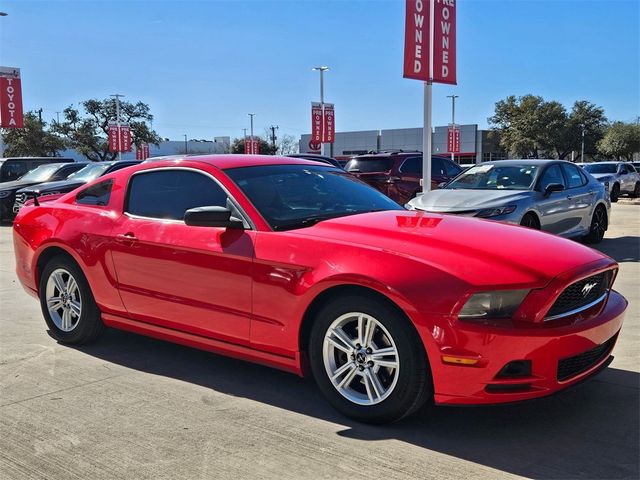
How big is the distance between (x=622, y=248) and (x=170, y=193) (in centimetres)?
871

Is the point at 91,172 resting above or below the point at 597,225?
above

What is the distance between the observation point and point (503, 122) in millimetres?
65562

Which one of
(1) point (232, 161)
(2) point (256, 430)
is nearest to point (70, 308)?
(1) point (232, 161)

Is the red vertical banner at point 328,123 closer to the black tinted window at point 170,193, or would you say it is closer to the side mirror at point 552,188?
the side mirror at point 552,188

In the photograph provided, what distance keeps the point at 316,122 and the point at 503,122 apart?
3719 cm

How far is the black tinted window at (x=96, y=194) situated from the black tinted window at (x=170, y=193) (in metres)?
0.28

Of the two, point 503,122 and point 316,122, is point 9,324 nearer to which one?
→ point 316,122

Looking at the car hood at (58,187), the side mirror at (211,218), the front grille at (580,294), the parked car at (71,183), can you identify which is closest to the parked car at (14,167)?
the parked car at (71,183)

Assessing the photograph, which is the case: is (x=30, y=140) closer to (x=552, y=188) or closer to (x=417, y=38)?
(x=417, y=38)

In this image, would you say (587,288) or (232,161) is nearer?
(587,288)

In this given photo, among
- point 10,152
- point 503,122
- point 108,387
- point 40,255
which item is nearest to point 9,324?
point 40,255

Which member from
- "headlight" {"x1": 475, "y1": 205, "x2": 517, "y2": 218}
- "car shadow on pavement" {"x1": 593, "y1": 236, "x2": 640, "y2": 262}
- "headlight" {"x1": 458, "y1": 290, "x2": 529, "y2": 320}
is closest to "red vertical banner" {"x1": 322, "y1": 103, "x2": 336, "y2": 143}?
"car shadow on pavement" {"x1": 593, "y1": 236, "x2": 640, "y2": 262}

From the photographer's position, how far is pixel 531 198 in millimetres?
9117

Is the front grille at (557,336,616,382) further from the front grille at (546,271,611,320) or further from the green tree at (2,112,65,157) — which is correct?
the green tree at (2,112,65,157)
